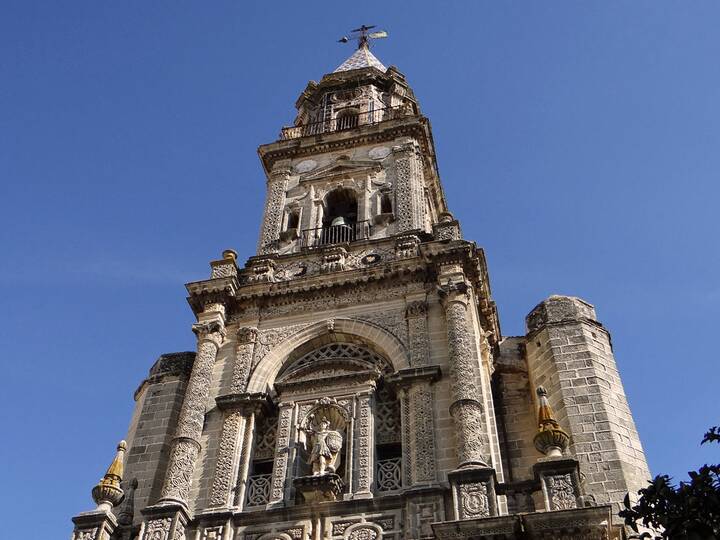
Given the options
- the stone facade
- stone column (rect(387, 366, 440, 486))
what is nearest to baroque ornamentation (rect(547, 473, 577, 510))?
the stone facade

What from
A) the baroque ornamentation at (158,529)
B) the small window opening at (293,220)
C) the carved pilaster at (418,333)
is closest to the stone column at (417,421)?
the carved pilaster at (418,333)

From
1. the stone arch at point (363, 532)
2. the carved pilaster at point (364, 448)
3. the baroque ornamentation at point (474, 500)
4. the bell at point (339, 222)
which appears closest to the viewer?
the baroque ornamentation at point (474, 500)

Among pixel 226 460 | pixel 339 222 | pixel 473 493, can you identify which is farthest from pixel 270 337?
pixel 473 493

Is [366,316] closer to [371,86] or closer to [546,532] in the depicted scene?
[546,532]

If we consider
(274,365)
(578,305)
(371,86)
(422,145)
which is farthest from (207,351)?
(371,86)

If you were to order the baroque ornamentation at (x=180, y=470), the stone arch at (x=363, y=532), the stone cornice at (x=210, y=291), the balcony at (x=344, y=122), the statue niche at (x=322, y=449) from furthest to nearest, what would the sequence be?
the balcony at (x=344, y=122)
the stone cornice at (x=210, y=291)
the baroque ornamentation at (x=180, y=470)
the statue niche at (x=322, y=449)
the stone arch at (x=363, y=532)

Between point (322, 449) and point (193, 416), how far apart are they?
321 cm

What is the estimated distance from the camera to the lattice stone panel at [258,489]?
17547 mm

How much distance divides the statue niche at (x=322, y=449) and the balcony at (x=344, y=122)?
13.6m

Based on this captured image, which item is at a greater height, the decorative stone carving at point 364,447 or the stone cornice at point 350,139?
the stone cornice at point 350,139

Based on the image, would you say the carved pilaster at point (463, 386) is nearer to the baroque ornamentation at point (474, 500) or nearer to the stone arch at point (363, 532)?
the baroque ornamentation at point (474, 500)

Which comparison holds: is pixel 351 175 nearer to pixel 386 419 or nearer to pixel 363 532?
pixel 386 419

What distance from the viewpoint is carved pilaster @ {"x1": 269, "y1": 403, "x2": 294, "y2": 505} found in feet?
56.6

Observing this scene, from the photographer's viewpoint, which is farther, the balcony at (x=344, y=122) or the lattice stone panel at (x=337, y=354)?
the balcony at (x=344, y=122)
